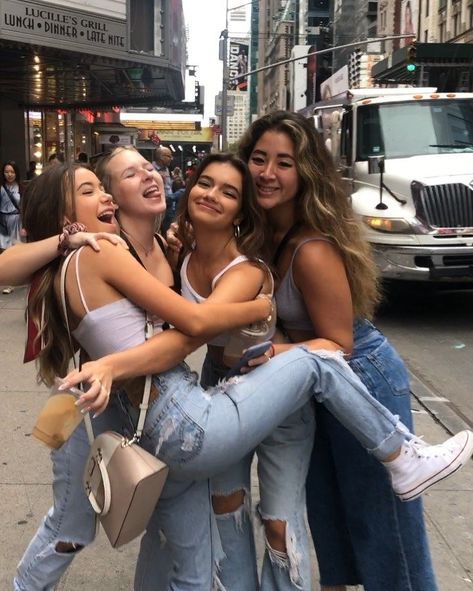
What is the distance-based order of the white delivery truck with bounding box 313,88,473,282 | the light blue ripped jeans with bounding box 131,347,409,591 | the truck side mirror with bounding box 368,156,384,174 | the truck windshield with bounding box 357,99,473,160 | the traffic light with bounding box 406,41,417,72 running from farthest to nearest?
1. the traffic light with bounding box 406,41,417,72
2. the truck windshield with bounding box 357,99,473,160
3. the truck side mirror with bounding box 368,156,384,174
4. the white delivery truck with bounding box 313,88,473,282
5. the light blue ripped jeans with bounding box 131,347,409,591

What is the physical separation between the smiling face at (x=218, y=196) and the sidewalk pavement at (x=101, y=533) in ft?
5.44

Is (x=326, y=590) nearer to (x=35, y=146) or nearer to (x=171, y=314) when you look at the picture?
(x=171, y=314)

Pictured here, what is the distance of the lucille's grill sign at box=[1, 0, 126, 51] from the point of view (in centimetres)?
1212

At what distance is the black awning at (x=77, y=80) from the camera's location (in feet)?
47.3

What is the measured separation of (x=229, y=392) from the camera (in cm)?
199

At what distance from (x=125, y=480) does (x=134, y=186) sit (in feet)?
3.14

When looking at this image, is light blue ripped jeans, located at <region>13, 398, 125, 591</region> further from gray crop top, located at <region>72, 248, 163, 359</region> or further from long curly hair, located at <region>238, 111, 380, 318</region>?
long curly hair, located at <region>238, 111, 380, 318</region>

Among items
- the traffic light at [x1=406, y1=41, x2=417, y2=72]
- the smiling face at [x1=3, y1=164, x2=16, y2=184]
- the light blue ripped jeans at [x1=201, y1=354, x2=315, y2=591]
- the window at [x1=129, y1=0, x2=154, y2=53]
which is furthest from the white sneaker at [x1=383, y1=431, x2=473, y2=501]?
the traffic light at [x1=406, y1=41, x2=417, y2=72]

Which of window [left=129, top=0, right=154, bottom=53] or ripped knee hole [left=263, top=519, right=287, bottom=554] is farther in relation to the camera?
window [left=129, top=0, right=154, bottom=53]

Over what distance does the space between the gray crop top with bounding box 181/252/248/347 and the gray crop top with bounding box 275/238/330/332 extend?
213mm

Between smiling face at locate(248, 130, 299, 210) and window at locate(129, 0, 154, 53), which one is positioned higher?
window at locate(129, 0, 154, 53)

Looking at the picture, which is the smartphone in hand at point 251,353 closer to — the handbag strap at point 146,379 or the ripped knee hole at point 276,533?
the handbag strap at point 146,379

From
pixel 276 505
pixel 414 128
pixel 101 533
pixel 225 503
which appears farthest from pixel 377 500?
pixel 414 128

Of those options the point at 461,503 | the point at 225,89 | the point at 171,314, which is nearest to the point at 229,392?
the point at 171,314
